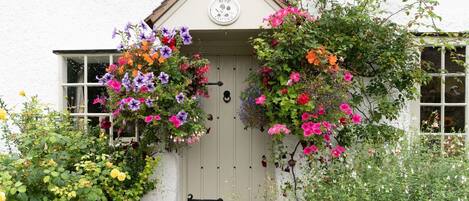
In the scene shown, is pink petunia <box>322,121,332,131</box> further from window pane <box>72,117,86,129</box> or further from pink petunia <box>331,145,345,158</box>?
window pane <box>72,117,86,129</box>

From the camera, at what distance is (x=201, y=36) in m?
4.92

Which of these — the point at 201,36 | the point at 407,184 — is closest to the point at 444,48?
the point at 407,184

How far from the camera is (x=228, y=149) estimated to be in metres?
5.36

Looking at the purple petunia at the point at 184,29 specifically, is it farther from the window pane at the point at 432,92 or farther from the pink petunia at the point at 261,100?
the window pane at the point at 432,92

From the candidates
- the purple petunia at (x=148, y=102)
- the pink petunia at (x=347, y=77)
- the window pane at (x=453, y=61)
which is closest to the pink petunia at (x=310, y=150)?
the pink petunia at (x=347, y=77)

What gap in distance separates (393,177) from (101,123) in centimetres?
311

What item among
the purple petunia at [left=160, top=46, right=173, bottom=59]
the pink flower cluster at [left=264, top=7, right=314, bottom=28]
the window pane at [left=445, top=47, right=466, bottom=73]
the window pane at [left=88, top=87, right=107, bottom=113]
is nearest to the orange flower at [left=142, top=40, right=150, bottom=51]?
the purple petunia at [left=160, top=46, right=173, bottom=59]

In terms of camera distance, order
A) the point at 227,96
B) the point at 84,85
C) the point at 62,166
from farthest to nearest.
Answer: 1. the point at 84,85
2. the point at 227,96
3. the point at 62,166

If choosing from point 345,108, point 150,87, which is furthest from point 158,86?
point 345,108

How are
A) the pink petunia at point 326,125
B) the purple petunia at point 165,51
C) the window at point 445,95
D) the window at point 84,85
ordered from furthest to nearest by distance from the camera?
the window at point 84,85
the window at point 445,95
the purple petunia at point 165,51
the pink petunia at point 326,125

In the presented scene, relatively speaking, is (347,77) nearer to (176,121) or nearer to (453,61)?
(453,61)

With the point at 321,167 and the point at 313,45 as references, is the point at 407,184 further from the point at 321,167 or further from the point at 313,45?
the point at 313,45

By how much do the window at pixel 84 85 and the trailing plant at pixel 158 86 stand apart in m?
0.90

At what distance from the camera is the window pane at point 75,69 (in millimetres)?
5535
